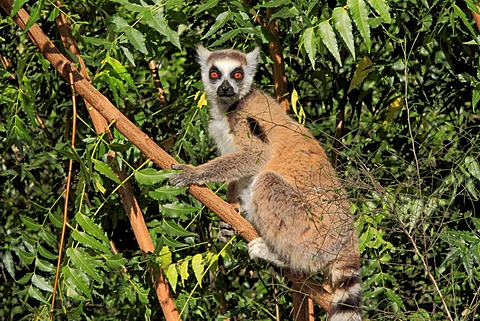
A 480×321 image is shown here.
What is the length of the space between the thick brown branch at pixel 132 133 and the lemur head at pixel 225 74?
1.12 meters

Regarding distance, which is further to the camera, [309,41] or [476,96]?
[476,96]

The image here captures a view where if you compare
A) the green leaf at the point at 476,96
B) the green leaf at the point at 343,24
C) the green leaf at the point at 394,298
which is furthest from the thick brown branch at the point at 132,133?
the green leaf at the point at 476,96

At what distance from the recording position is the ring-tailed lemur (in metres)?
3.48

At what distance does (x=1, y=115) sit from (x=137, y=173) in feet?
6.51

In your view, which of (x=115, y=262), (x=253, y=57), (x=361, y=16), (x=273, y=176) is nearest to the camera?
(x=361, y=16)

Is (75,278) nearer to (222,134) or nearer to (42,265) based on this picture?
(42,265)

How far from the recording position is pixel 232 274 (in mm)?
4773

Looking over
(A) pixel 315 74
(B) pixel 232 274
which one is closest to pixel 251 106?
(A) pixel 315 74

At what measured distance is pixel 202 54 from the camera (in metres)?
4.23

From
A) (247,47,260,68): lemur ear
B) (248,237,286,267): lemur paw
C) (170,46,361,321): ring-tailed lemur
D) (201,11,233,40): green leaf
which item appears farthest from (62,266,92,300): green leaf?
(247,47,260,68): lemur ear

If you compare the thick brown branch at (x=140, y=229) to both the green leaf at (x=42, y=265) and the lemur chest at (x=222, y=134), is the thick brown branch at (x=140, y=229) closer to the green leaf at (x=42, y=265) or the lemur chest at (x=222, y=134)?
the green leaf at (x=42, y=265)

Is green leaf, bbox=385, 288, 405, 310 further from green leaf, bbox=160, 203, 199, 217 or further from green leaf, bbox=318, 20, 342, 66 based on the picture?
green leaf, bbox=318, 20, 342, 66

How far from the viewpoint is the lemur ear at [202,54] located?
4172 millimetres

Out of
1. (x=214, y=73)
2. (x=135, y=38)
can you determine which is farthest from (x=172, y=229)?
(x=214, y=73)
